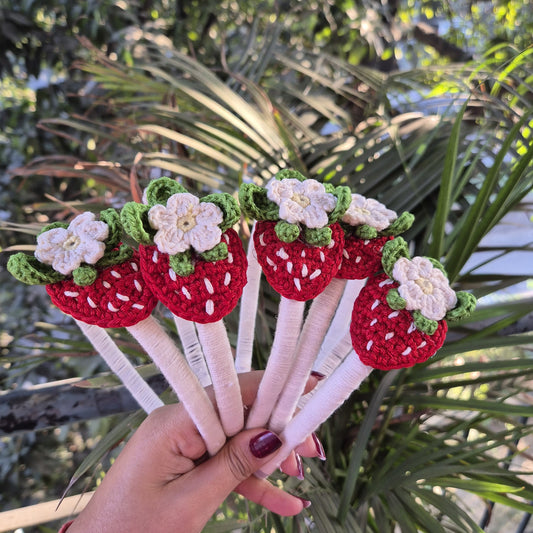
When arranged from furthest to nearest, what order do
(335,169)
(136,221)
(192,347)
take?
(335,169) → (192,347) → (136,221)

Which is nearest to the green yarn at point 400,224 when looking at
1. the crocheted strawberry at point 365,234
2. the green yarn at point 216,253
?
the crocheted strawberry at point 365,234

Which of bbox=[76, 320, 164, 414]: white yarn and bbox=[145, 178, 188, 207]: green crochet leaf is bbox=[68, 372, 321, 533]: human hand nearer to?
bbox=[76, 320, 164, 414]: white yarn

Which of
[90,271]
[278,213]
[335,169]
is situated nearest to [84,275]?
[90,271]

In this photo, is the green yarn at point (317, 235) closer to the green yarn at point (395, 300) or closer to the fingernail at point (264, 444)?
the green yarn at point (395, 300)

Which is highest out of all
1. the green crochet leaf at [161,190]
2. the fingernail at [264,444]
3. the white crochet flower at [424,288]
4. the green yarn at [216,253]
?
the white crochet flower at [424,288]

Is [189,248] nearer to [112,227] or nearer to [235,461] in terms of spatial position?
[112,227]

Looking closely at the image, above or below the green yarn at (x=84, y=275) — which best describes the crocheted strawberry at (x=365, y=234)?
above

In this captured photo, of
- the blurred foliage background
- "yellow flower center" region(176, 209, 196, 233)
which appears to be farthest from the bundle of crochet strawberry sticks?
the blurred foliage background
